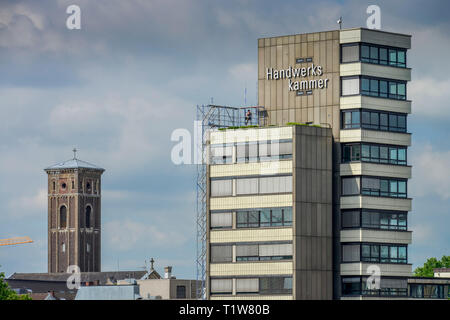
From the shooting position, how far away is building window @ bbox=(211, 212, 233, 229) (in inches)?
4776

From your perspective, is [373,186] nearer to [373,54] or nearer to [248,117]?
[373,54]

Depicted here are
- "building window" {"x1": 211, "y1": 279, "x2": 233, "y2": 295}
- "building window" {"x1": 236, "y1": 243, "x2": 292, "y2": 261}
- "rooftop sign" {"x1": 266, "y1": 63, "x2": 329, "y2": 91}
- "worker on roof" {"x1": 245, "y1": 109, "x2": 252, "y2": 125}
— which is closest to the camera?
"building window" {"x1": 236, "y1": 243, "x2": 292, "y2": 261}

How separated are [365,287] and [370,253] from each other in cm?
407

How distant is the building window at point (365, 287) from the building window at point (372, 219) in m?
6.15

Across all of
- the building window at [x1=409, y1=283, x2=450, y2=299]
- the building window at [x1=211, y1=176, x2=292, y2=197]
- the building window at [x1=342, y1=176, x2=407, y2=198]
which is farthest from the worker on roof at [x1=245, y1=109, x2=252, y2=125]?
the building window at [x1=409, y1=283, x2=450, y2=299]

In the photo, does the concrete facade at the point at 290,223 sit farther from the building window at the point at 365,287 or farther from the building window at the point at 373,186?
the building window at the point at 373,186

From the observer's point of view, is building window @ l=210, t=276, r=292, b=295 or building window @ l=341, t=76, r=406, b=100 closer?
building window @ l=210, t=276, r=292, b=295

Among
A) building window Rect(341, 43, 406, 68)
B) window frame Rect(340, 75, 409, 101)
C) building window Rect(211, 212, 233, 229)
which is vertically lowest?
building window Rect(211, 212, 233, 229)

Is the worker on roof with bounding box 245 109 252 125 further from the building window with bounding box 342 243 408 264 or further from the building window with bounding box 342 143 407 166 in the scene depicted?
the building window with bounding box 342 243 408 264

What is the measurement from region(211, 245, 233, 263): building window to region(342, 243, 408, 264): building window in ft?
44.3

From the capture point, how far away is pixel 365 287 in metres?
121

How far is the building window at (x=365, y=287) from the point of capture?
12050 cm

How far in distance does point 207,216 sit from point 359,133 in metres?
20.4
